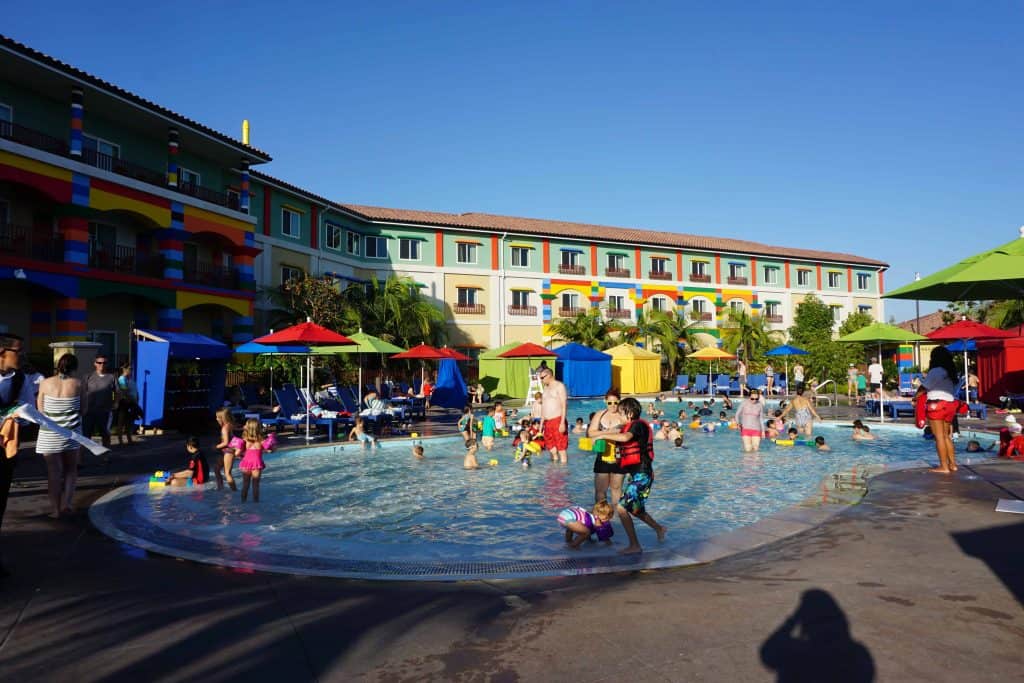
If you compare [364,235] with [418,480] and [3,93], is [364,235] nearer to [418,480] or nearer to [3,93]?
[3,93]

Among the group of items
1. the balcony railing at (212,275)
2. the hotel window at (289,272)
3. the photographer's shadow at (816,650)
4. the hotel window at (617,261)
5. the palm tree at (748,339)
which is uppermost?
the hotel window at (617,261)

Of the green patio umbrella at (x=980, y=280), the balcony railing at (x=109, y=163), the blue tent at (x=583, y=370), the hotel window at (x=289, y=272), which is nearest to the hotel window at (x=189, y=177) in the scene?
the balcony railing at (x=109, y=163)

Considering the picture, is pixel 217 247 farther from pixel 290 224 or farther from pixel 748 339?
pixel 748 339

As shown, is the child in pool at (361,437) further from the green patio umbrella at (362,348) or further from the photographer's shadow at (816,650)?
the photographer's shadow at (816,650)

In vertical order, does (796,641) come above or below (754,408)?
below

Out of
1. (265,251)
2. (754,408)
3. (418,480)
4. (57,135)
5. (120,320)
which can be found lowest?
(418,480)

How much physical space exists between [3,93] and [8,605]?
72.7 feet

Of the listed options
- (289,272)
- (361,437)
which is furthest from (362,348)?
(289,272)

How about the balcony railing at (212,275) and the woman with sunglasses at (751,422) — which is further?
the balcony railing at (212,275)

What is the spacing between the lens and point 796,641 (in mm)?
4047

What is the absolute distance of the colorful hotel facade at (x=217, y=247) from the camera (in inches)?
829

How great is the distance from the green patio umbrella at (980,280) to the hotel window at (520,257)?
31958 mm

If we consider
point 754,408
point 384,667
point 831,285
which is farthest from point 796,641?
point 831,285

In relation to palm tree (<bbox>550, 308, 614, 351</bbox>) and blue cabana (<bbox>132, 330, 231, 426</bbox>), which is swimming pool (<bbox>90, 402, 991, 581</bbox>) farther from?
palm tree (<bbox>550, 308, 614, 351</bbox>)
